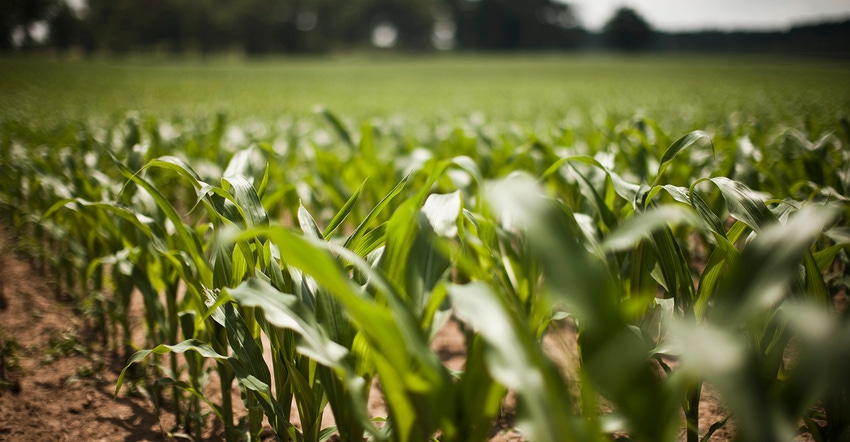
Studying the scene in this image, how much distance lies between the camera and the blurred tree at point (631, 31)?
6538 centimetres

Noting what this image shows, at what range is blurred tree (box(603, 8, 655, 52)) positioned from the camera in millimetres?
65375

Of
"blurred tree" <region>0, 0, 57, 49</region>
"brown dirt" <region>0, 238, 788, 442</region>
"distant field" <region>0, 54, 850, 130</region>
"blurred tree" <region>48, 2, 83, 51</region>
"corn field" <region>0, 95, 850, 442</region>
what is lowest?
"brown dirt" <region>0, 238, 788, 442</region>

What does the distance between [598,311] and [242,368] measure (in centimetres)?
90

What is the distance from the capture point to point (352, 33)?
6625cm

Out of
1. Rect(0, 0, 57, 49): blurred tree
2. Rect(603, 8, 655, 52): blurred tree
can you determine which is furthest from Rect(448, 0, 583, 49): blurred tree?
Rect(0, 0, 57, 49): blurred tree

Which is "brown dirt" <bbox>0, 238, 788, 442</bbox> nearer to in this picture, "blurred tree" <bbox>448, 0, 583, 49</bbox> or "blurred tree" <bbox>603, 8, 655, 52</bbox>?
"blurred tree" <bbox>448, 0, 583, 49</bbox>

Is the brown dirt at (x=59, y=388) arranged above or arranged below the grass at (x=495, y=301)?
below

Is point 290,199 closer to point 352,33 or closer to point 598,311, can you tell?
point 598,311

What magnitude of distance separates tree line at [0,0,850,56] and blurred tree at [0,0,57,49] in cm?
8

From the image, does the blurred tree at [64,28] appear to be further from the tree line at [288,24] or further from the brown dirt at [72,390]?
the brown dirt at [72,390]

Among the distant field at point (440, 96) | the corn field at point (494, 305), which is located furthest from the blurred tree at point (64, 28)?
the corn field at point (494, 305)

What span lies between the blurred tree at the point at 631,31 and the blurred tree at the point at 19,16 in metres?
74.8

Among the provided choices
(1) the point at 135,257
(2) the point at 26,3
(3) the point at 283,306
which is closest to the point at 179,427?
(1) the point at 135,257

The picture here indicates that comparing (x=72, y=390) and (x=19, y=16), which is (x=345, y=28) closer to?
(x=19, y=16)
